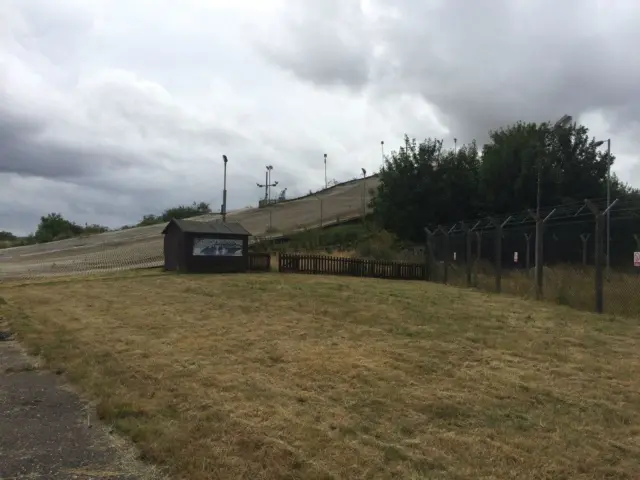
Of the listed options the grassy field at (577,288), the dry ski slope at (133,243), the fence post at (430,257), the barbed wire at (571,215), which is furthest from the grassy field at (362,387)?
the dry ski slope at (133,243)

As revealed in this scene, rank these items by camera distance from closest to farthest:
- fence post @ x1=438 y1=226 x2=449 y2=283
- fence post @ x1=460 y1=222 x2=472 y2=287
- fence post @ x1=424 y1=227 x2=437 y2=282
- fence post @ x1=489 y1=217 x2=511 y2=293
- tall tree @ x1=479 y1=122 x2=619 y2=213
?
fence post @ x1=489 y1=217 x2=511 y2=293 < fence post @ x1=460 y1=222 x2=472 y2=287 < fence post @ x1=438 y1=226 x2=449 y2=283 < fence post @ x1=424 y1=227 x2=437 y2=282 < tall tree @ x1=479 y1=122 x2=619 y2=213

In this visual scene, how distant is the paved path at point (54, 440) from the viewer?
165 inches

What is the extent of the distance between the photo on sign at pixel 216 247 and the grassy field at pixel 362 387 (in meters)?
12.7

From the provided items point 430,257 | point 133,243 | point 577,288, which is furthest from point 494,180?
point 133,243

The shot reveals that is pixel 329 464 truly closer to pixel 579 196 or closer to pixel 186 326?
pixel 186 326

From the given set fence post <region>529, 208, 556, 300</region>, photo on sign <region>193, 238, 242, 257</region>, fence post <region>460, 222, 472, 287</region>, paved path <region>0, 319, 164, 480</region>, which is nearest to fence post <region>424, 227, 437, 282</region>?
fence post <region>460, 222, 472, 287</region>

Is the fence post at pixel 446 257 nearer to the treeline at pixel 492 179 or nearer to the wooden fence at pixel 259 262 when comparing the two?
the wooden fence at pixel 259 262

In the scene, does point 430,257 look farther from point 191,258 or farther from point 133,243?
point 133,243

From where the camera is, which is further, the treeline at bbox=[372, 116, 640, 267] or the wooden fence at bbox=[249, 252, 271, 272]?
the treeline at bbox=[372, 116, 640, 267]

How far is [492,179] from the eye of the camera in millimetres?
37906

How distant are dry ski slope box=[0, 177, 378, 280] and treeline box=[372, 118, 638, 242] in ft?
53.0

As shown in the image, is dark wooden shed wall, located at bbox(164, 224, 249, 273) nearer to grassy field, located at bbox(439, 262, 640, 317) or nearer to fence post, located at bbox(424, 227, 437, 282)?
fence post, located at bbox(424, 227, 437, 282)

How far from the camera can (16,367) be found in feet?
25.4

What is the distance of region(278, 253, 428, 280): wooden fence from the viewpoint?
27.7 metres
